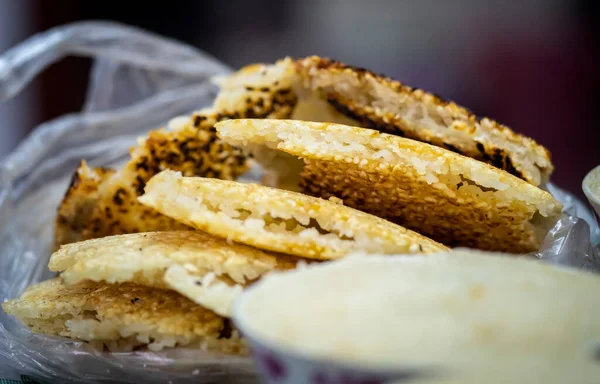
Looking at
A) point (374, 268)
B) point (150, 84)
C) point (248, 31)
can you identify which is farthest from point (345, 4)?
point (374, 268)

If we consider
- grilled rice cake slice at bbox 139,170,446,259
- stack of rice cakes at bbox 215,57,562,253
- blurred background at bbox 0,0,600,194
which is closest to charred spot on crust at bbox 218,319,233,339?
grilled rice cake slice at bbox 139,170,446,259

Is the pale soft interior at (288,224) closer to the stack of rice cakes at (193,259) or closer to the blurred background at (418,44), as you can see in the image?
the stack of rice cakes at (193,259)

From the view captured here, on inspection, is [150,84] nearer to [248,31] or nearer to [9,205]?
[9,205]

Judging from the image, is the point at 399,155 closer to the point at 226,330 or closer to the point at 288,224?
the point at 288,224

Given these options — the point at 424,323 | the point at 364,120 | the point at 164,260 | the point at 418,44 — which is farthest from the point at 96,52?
the point at 418,44

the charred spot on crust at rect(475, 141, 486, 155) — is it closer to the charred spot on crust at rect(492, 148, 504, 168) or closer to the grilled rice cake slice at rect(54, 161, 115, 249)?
the charred spot on crust at rect(492, 148, 504, 168)

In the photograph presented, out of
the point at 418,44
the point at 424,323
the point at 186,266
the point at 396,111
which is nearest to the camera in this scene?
the point at 424,323
